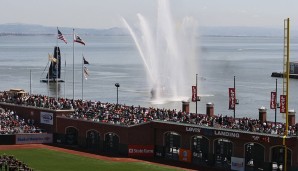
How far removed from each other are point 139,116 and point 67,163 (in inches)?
351

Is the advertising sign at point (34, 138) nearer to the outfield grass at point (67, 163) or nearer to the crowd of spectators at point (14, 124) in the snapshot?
the crowd of spectators at point (14, 124)

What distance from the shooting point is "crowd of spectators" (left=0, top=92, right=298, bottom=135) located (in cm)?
4738

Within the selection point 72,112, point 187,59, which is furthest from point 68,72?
point 72,112

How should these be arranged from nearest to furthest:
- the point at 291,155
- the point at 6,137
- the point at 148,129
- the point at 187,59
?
the point at 291,155 → the point at 148,129 → the point at 6,137 → the point at 187,59

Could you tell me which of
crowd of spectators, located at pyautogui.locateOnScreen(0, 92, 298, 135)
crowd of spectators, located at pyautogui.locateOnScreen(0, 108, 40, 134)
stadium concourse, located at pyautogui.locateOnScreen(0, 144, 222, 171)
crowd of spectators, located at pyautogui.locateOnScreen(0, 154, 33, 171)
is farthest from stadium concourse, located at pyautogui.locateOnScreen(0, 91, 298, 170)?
crowd of spectators, located at pyautogui.locateOnScreen(0, 154, 33, 171)

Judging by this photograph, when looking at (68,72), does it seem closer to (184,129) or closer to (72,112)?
(72,112)

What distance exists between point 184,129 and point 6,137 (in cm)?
1662

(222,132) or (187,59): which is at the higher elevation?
(187,59)

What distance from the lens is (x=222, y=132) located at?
47969 millimetres

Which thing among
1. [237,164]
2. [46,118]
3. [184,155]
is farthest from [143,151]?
[46,118]

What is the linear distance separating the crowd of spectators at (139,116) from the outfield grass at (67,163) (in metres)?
4.84

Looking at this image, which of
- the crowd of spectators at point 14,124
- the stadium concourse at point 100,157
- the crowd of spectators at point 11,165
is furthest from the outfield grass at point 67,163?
the crowd of spectators at point 14,124

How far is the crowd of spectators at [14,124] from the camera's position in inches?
2303

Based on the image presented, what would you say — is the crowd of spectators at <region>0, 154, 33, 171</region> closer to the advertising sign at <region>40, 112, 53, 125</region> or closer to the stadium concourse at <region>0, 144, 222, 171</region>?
the stadium concourse at <region>0, 144, 222, 171</region>
